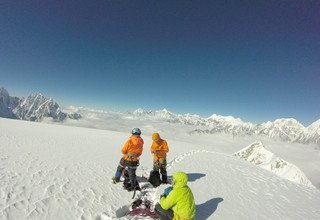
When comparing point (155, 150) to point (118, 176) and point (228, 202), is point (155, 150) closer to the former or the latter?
point (118, 176)

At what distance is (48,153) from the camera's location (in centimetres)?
1650

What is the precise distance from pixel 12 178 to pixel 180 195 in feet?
25.4

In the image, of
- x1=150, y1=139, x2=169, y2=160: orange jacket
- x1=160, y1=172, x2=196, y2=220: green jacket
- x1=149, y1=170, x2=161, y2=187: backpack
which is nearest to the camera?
x1=160, y1=172, x2=196, y2=220: green jacket

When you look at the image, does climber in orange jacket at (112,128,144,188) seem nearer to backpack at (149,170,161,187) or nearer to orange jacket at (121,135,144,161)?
orange jacket at (121,135,144,161)

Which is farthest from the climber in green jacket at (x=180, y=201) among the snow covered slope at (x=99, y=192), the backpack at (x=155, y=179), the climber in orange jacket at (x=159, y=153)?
the climber in orange jacket at (x=159, y=153)

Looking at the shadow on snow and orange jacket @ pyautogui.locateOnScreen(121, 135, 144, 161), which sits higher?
orange jacket @ pyautogui.locateOnScreen(121, 135, 144, 161)

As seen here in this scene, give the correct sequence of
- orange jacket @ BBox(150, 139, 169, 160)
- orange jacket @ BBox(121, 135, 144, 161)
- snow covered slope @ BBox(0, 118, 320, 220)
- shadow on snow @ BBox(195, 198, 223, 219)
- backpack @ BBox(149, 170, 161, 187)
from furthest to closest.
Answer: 1. orange jacket @ BBox(150, 139, 169, 160)
2. backpack @ BBox(149, 170, 161, 187)
3. orange jacket @ BBox(121, 135, 144, 161)
4. shadow on snow @ BBox(195, 198, 223, 219)
5. snow covered slope @ BBox(0, 118, 320, 220)

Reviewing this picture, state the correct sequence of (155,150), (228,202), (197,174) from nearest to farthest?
1. (228,202)
2. (155,150)
3. (197,174)

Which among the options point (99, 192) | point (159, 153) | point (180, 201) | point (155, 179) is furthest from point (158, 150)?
point (180, 201)

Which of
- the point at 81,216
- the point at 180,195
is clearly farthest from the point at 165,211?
the point at 81,216

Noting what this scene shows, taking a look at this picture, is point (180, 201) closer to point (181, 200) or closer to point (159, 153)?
point (181, 200)

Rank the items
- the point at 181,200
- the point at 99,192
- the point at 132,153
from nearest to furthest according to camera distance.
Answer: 1. the point at 181,200
2. the point at 99,192
3. the point at 132,153

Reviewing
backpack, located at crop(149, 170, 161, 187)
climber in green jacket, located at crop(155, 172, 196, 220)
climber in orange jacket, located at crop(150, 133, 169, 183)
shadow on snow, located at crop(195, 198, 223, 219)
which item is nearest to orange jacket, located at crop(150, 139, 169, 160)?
climber in orange jacket, located at crop(150, 133, 169, 183)

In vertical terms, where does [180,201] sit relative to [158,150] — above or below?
below
